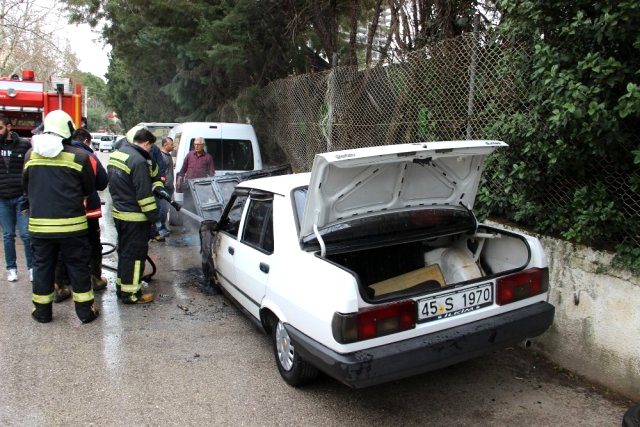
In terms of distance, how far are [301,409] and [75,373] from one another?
5.78 ft

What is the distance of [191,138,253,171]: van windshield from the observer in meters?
8.46

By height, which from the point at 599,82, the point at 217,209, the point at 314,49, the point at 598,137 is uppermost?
the point at 314,49

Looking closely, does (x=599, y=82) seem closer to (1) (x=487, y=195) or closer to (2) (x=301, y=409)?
(1) (x=487, y=195)

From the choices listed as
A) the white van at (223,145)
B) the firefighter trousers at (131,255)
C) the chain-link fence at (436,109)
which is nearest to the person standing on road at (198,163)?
the white van at (223,145)

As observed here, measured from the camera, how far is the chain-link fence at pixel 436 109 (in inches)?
142

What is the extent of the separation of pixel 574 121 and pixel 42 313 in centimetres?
470

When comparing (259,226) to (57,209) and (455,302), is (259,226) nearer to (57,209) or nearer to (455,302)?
(455,302)

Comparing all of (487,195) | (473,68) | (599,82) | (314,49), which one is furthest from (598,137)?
(314,49)

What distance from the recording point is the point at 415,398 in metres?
3.31

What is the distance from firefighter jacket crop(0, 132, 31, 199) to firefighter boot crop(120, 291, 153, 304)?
174 centimetres

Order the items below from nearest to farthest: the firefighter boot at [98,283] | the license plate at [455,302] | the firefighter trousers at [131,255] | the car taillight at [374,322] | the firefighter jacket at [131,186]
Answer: the car taillight at [374,322]
the license plate at [455,302]
the firefighter jacket at [131,186]
the firefighter trousers at [131,255]
the firefighter boot at [98,283]

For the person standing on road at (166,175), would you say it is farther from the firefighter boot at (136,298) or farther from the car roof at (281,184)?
the car roof at (281,184)

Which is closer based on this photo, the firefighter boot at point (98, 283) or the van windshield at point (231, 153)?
the firefighter boot at point (98, 283)

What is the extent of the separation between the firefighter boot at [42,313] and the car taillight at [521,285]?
3.94 meters
